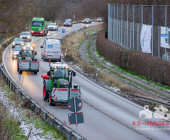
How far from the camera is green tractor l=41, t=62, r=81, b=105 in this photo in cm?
1691

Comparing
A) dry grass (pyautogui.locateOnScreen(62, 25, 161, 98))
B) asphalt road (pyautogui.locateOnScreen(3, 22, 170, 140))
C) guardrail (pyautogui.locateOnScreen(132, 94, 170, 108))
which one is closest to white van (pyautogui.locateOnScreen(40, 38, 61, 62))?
dry grass (pyautogui.locateOnScreen(62, 25, 161, 98))

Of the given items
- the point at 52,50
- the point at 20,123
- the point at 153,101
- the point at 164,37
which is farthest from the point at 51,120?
the point at 52,50

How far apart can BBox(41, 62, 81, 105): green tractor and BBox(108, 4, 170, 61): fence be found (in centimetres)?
1300

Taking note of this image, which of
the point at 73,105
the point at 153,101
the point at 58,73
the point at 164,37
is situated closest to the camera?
the point at 73,105

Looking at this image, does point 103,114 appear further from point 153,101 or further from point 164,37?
point 164,37

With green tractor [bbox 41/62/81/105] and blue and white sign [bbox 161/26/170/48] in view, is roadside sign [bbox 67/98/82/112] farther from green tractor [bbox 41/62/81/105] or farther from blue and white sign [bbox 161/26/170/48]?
blue and white sign [bbox 161/26/170/48]

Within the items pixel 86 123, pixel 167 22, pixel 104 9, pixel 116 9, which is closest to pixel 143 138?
pixel 86 123

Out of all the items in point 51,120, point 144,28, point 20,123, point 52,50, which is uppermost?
point 144,28

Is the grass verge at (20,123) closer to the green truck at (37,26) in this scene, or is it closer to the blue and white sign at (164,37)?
the blue and white sign at (164,37)

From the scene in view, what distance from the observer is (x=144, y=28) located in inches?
1277

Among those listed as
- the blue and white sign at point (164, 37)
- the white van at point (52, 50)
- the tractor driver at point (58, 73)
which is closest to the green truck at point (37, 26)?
the white van at point (52, 50)

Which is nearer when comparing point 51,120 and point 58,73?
point 51,120

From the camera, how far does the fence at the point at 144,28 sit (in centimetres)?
2862

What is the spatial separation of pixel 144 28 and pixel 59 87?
17.7 meters
